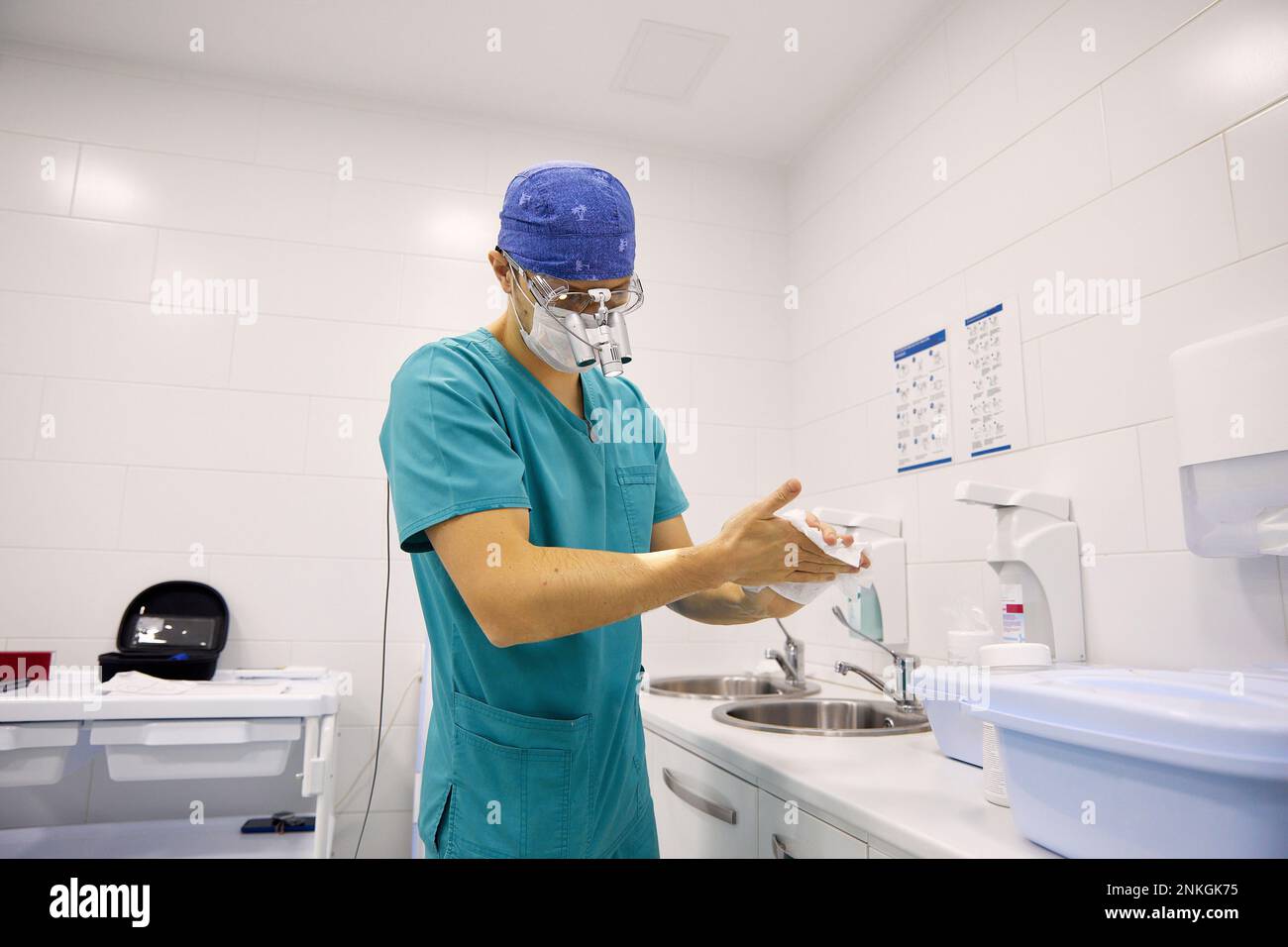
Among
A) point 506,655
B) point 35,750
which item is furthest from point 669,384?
point 35,750

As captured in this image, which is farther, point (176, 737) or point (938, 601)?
point (938, 601)

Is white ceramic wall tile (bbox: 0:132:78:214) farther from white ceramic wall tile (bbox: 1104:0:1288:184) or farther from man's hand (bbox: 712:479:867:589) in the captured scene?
white ceramic wall tile (bbox: 1104:0:1288:184)

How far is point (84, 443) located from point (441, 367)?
1757 mm

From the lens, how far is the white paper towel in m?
1.00

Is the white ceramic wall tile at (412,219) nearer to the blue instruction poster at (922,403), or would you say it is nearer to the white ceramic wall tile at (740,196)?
the white ceramic wall tile at (740,196)

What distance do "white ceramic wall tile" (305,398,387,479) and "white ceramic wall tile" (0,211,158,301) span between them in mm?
586

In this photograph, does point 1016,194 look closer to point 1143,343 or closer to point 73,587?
point 1143,343

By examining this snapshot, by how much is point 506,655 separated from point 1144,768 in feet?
2.25

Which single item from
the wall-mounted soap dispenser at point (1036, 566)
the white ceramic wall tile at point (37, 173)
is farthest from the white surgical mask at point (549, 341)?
the white ceramic wall tile at point (37, 173)

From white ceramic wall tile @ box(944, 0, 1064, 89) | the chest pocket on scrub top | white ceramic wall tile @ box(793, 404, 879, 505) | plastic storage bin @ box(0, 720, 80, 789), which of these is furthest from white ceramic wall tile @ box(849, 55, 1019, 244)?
plastic storage bin @ box(0, 720, 80, 789)

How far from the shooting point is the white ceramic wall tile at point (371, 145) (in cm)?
244

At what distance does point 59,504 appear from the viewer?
2.16 metres

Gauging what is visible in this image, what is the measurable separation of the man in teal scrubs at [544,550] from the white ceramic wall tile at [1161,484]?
0.67 meters
